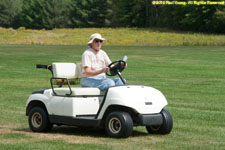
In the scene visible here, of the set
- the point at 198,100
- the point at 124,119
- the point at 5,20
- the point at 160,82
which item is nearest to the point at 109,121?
the point at 124,119

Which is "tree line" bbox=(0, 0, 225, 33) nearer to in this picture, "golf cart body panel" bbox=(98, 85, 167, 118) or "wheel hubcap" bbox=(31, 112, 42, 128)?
"wheel hubcap" bbox=(31, 112, 42, 128)

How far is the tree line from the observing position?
116 meters

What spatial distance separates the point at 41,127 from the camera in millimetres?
10367

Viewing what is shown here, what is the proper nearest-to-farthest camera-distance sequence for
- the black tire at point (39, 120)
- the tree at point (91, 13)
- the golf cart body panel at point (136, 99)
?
the golf cart body panel at point (136, 99) → the black tire at point (39, 120) → the tree at point (91, 13)

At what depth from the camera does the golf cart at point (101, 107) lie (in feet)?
31.1

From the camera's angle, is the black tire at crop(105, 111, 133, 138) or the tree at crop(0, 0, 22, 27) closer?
the black tire at crop(105, 111, 133, 138)

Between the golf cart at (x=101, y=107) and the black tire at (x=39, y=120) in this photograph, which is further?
the black tire at (x=39, y=120)

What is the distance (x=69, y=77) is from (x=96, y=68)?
561mm

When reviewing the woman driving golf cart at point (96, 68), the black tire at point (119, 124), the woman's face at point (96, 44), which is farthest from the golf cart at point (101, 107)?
the woman's face at point (96, 44)

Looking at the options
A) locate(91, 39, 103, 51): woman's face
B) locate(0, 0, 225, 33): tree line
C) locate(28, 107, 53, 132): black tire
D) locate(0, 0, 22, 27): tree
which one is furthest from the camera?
locate(0, 0, 22, 27): tree

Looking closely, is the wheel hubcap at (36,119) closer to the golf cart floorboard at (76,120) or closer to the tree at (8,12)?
the golf cart floorboard at (76,120)

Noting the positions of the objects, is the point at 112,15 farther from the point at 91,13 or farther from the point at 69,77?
the point at 69,77

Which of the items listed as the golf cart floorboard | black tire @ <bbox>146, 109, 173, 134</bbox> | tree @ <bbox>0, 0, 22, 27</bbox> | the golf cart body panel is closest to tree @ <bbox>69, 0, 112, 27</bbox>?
tree @ <bbox>0, 0, 22, 27</bbox>

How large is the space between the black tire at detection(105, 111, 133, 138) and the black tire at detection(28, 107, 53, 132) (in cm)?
127
